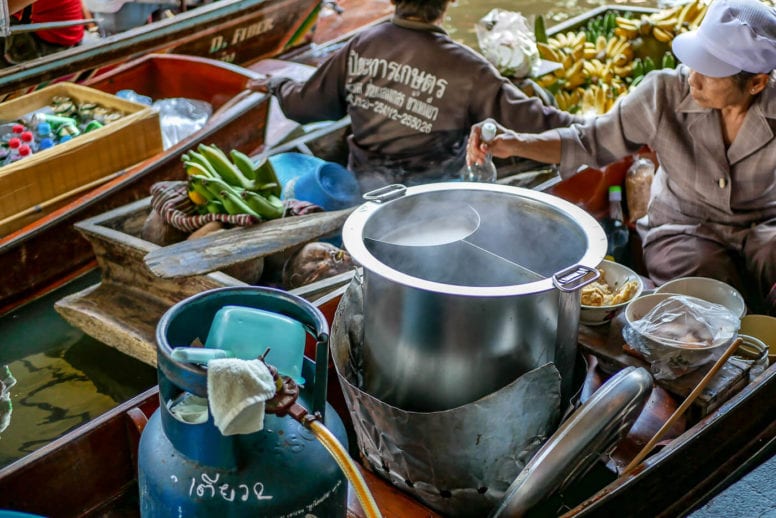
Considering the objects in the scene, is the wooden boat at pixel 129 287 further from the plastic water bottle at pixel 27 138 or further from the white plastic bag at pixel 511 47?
the white plastic bag at pixel 511 47

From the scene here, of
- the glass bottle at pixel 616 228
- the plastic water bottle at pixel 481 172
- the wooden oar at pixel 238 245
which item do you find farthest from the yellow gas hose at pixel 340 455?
the glass bottle at pixel 616 228

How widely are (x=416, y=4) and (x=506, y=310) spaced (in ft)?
7.13

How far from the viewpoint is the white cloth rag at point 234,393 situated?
138cm

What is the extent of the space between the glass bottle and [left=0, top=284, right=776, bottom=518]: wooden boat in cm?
155

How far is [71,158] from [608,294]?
263 centimetres

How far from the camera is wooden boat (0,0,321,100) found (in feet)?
11.6

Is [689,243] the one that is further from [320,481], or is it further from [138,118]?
[138,118]

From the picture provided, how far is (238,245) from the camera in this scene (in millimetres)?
2771

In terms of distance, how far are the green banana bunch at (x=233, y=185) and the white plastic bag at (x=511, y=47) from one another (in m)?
1.69

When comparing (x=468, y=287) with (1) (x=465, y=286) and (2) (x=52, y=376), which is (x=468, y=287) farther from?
(2) (x=52, y=376)

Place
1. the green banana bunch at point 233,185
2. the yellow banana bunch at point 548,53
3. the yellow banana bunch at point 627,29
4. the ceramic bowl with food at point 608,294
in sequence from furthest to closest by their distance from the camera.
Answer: the yellow banana bunch at point 627,29 < the yellow banana bunch at point 548,53 < the green banana bunch at point 233,185 < the ceramic bowl with food at point 608,294

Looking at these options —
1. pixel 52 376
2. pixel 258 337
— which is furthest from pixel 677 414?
pixel 52 376

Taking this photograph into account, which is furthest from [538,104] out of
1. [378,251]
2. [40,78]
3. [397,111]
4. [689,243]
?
[40,78]

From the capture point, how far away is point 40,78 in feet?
11.5
